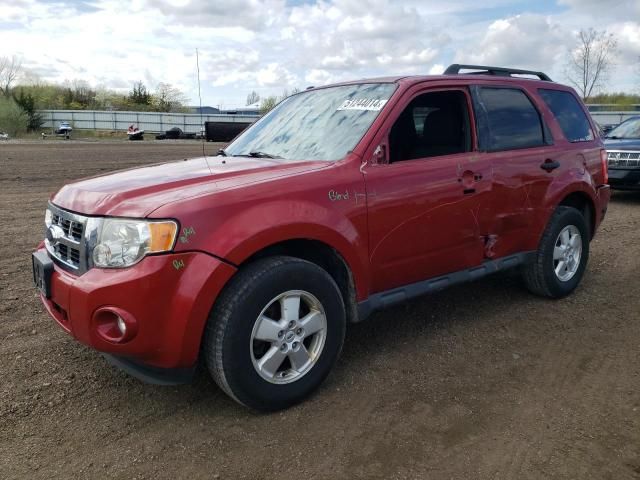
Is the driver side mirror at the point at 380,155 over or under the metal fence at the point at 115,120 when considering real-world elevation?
under

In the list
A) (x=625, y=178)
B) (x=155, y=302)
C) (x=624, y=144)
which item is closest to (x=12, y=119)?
(x=624, y=144)

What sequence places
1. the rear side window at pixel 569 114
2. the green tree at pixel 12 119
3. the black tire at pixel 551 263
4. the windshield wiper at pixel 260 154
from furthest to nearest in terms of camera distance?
1. the green tree at pixel 12 119
2. the rear side window at pixel 569 114
3. the black tire at pixel 551 263
4. the windshield wiper at pixel 260 154

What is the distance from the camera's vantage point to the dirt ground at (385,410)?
270cm

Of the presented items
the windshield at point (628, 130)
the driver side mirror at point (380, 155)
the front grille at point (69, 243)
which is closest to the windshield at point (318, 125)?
the driver side mirror at point (380, 155)

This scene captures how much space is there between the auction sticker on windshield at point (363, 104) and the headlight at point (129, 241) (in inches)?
66.5

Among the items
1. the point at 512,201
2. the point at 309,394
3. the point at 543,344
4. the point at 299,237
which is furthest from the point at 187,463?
the point at 512,201

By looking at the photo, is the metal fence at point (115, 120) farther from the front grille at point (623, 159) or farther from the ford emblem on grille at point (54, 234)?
the ford emblem on grille at point (54, 234)

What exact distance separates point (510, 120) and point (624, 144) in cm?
747

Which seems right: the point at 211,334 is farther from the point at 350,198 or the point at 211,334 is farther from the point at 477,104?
the point at 477,104

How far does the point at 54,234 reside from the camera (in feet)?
10.5

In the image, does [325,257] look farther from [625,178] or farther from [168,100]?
[168,100]

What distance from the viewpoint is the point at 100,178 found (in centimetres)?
356

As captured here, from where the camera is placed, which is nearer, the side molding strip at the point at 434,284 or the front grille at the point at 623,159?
the side molding strip at the point at 434,284

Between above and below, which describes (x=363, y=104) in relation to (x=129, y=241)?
above
